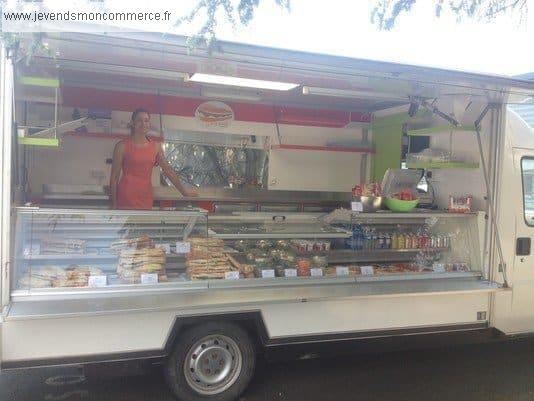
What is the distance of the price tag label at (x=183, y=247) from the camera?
12.3 ft

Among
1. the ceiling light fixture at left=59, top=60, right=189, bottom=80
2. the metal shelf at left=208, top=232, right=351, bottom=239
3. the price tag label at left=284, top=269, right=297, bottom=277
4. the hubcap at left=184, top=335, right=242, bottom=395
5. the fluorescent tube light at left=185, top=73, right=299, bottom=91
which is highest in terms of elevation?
the ceiling light fixture at left=59, top=60, right=189, bottom=80

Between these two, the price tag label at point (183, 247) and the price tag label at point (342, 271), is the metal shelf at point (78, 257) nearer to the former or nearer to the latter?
the price tag label at point (183, 247)

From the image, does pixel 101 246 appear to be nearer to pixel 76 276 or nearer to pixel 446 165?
pixel 76 276

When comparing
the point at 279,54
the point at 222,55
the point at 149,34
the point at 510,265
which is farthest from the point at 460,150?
the point at 149,34

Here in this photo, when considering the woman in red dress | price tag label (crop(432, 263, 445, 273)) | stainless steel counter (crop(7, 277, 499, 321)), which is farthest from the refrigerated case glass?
price tag label (crop(432, 263, 445, 273))

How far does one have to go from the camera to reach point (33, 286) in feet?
10.5

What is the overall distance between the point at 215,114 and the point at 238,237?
9.36 feet

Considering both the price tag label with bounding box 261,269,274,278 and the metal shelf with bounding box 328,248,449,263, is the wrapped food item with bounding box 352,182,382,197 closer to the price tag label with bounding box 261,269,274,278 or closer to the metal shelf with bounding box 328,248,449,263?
the metal shelf with bounding box 328,248,449,263

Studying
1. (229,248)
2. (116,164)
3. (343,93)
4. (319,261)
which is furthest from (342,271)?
(116,164)

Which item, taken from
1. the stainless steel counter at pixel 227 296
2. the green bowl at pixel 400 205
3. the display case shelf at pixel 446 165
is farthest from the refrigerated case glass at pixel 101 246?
the display case shelf at pixel 446 165

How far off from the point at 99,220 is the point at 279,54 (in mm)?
1654

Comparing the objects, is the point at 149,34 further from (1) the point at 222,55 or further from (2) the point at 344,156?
(2) the point at 344,156

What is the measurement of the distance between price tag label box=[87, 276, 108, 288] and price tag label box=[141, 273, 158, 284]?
0.25 m

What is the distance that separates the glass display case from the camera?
337 cm
